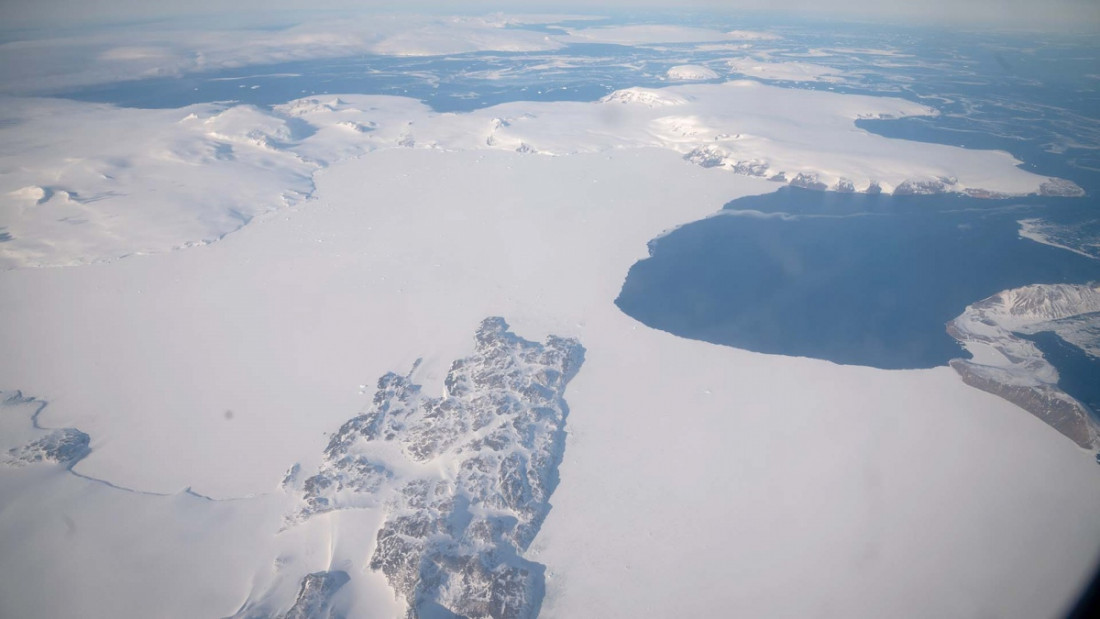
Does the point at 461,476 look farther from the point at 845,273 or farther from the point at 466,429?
the point at 845,273

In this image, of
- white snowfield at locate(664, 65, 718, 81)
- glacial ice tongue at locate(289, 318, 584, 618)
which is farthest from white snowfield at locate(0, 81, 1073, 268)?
glacial ice tongue at locate(289, 318, 584, 618)

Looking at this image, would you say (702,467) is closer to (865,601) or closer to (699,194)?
(865,601)

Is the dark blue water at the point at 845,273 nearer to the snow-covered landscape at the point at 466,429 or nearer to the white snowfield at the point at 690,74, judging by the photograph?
the snow-covered landscape at the point at 466,429

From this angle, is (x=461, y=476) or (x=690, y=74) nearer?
(x=461, y=476)

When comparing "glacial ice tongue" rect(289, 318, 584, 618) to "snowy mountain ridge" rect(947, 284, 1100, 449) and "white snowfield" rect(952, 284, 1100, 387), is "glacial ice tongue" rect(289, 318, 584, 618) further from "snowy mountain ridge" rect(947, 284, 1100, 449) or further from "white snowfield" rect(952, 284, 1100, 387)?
"white snowfield" rect(952, 284, 1100, 387)

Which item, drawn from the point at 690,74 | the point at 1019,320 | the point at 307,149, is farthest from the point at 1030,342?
the point at 690,74

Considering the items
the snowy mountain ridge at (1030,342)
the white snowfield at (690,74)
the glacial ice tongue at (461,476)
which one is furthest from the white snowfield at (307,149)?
the glacial ice tongue at (461,476)

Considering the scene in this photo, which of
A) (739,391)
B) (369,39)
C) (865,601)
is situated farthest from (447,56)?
(865,601)
